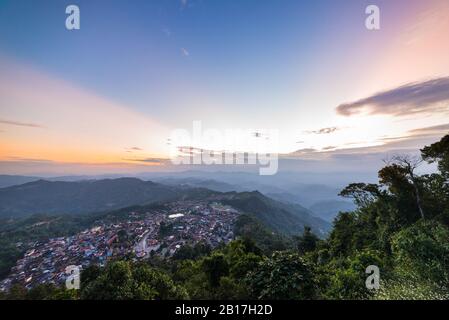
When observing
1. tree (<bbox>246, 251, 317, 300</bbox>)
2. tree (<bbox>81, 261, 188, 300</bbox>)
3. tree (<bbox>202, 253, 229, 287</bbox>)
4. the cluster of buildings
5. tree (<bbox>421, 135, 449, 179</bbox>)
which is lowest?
the cluster of buildings

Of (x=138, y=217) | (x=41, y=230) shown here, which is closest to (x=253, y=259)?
(x=138, y=217)

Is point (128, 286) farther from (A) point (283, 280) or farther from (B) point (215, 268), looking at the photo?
(B) point (215, 268)

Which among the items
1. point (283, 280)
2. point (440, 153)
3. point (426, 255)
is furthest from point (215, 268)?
point (440, 153)

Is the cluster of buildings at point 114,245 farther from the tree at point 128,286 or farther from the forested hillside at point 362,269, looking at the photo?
the tree at point 128,286

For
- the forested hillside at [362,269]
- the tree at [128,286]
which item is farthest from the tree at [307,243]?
the tree at [128,286]

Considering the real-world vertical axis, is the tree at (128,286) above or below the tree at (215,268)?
above

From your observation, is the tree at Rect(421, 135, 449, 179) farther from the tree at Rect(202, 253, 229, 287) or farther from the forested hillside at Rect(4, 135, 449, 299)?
the tree at Rect(202, 253, 229, 287)

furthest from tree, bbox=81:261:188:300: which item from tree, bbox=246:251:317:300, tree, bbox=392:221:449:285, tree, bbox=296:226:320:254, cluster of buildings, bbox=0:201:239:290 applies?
cluster of buildings, bbox=0:201:239:290
